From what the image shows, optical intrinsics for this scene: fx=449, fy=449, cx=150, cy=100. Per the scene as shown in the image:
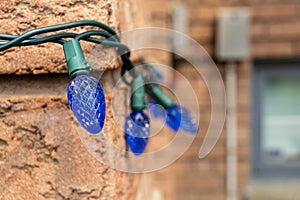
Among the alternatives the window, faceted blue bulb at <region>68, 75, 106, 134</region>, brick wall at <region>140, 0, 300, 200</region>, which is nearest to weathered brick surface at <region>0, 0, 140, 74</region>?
faceted blue bulb at <region>68, 75, 106, 134</region>

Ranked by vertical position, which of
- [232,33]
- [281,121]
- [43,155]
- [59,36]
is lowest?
[43,155]

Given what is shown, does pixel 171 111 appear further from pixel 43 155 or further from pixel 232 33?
pixel 232 33

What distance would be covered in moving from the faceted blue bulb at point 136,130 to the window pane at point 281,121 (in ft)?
7.55

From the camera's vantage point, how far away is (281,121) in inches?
112

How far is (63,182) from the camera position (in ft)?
1.71

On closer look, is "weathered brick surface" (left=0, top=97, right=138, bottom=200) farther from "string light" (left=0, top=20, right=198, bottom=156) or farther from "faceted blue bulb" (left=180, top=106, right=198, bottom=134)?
"faceted blue bulb" (left=180, top=106, right=198, bottom=134)

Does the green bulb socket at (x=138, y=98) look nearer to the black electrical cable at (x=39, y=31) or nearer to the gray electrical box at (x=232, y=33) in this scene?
the black electrical cable at (x=39, y=31)

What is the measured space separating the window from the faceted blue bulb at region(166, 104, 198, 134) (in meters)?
2.04

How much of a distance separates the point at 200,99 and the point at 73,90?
218cm

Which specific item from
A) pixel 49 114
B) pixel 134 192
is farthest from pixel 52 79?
pixel 134 192

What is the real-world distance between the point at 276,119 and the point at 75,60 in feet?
8.37

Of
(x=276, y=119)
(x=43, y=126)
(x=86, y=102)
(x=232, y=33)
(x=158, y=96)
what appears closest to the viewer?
(x=86, y=102)

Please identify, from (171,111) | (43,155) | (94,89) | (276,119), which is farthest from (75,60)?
(276,119)

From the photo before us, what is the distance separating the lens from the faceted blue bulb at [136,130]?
575mm
